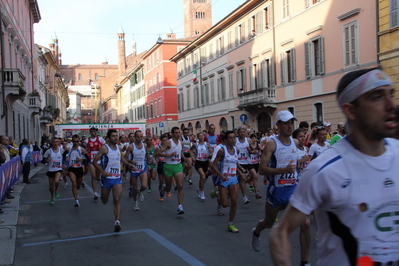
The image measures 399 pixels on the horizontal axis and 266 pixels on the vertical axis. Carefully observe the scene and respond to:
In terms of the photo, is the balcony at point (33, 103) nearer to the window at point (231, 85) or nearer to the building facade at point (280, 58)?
the building facade at point (280, 58)

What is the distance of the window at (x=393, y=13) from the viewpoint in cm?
1884

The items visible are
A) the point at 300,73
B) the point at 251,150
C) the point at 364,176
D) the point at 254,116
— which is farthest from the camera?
the point at 254,116

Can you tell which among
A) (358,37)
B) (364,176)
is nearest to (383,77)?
(364,176)

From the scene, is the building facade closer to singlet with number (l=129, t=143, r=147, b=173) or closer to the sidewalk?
singlet with number (l=129, t=143, r=147, b=173)

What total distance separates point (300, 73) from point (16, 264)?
22952 millimetres

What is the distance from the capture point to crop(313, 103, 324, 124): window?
81.3 feet

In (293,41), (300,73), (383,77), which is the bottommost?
(383,77)

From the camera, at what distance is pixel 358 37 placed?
21.5 meters

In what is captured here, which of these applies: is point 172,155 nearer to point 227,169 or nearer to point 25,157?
point 227,169

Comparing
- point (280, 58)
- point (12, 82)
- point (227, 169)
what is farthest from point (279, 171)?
point (280, 58)

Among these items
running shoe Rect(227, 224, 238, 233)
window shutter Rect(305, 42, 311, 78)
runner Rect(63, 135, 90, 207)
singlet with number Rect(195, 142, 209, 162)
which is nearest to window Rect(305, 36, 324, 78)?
window shutter Rect(305, 42, 311, 78)

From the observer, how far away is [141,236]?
24.9ft

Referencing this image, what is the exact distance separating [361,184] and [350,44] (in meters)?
21.8

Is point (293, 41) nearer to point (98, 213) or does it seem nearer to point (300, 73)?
point (300, 73)
